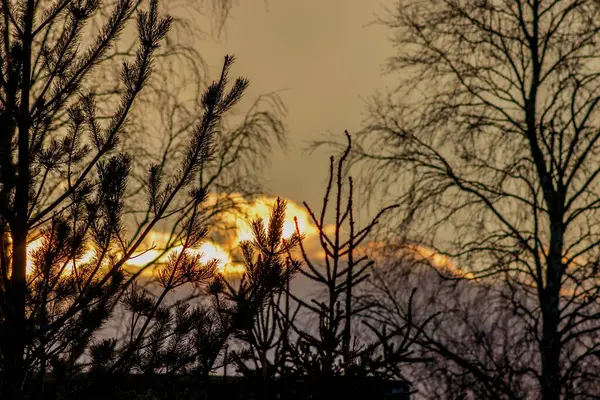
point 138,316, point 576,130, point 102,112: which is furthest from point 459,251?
point 138,316

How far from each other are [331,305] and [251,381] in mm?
636

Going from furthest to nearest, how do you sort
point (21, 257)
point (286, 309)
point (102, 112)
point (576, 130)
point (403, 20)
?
1. point (403, 20)
2. point (576, 130)
3. point (102, 112)
4. point (21, 257)
5. point (286, 309)

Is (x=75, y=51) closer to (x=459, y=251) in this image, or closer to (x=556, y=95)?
(x=459, y=251)

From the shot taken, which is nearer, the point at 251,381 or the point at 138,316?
the point at 251,381

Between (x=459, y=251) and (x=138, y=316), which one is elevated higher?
(x=459, y=251)

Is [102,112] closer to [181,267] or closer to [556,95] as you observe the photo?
[181,267]

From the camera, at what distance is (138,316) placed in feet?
21.1

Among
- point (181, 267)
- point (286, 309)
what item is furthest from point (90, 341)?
point (286, 309)

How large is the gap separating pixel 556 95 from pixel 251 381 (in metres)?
8.38

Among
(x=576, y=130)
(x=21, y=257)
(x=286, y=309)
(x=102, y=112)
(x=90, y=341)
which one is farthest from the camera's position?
(x=576, y=130)

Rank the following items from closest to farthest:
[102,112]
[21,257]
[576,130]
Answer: [21,257], [102,112], [576,130]

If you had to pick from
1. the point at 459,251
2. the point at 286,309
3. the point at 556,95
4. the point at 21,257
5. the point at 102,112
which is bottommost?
the point at 286,309

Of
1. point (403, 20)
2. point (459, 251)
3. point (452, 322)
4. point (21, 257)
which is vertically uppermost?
point (403, 20)

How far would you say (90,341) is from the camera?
632 centimetres
